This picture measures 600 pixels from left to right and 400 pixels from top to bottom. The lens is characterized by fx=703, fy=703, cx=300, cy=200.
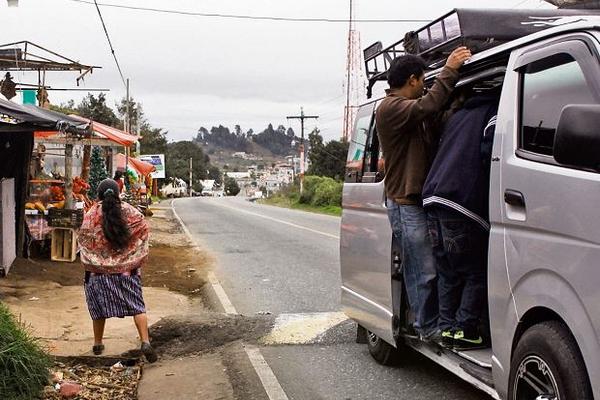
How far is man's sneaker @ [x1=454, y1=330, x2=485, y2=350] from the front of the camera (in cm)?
427

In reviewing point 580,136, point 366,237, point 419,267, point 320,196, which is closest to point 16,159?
point 366,237

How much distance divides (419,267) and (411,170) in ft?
2.09

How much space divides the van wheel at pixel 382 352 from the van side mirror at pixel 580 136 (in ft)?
10.8

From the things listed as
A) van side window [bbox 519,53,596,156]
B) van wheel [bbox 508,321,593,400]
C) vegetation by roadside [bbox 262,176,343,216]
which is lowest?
vegetation by roadside [bbox 262,176,343,216]

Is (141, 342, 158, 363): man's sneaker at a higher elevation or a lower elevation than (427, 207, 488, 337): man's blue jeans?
lower

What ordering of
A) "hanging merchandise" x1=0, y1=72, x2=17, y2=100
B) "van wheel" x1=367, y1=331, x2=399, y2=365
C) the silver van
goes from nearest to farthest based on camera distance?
the silver van, "van wheel" x1=367, y1=331, x2=399, y2=365, "hanging merchandise" x1=0, y1=72, x2=17, y2=100

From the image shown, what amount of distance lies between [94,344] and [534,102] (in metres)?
4.69

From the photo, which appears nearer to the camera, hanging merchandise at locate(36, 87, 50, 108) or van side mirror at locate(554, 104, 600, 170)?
van side mirror at locate(554, 104, 600, 170)

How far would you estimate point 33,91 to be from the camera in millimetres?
17672

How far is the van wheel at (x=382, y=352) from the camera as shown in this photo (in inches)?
230

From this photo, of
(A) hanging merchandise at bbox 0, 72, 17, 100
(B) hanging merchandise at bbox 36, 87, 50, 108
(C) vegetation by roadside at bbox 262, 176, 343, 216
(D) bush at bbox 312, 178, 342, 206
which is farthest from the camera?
(D) bush at bbox 312, 178, 342, 206

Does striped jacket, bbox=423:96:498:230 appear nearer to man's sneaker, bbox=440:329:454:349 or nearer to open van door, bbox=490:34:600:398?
open van door, bbox=490:34:600:398

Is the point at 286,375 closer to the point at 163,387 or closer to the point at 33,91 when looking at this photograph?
the point at 163,387

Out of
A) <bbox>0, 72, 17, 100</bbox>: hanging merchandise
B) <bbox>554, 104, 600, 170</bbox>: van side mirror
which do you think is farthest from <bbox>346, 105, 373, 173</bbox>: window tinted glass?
<bbox>0, 72, 17, 100</bbox>: hanging merchandise
